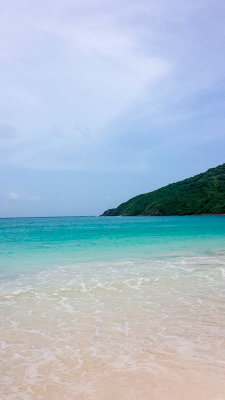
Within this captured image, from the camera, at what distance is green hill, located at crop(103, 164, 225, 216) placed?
13112cm

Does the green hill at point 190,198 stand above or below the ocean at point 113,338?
above

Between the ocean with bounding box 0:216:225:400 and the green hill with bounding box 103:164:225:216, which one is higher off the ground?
the green hill with bounding box 103:164:225:216

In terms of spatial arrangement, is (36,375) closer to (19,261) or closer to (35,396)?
(35,396)

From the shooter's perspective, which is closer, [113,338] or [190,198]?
[113,338]

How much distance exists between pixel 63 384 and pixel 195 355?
2154 millimetres

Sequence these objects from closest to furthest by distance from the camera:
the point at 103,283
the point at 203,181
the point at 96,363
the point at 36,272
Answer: the point at 96,363 → the point at 103,283 → the point at 36,272 → the point at 203,181

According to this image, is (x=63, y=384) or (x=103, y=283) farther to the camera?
(x=103, y=283)

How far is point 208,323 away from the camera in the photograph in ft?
21.2

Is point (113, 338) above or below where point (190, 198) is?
below

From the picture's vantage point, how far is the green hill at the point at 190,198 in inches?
5162

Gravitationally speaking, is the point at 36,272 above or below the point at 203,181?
below

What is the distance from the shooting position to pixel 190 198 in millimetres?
143125

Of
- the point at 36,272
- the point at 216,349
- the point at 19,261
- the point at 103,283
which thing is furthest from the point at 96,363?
the point at 19,261

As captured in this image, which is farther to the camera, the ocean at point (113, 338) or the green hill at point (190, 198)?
the green hill at point (190, 198)
